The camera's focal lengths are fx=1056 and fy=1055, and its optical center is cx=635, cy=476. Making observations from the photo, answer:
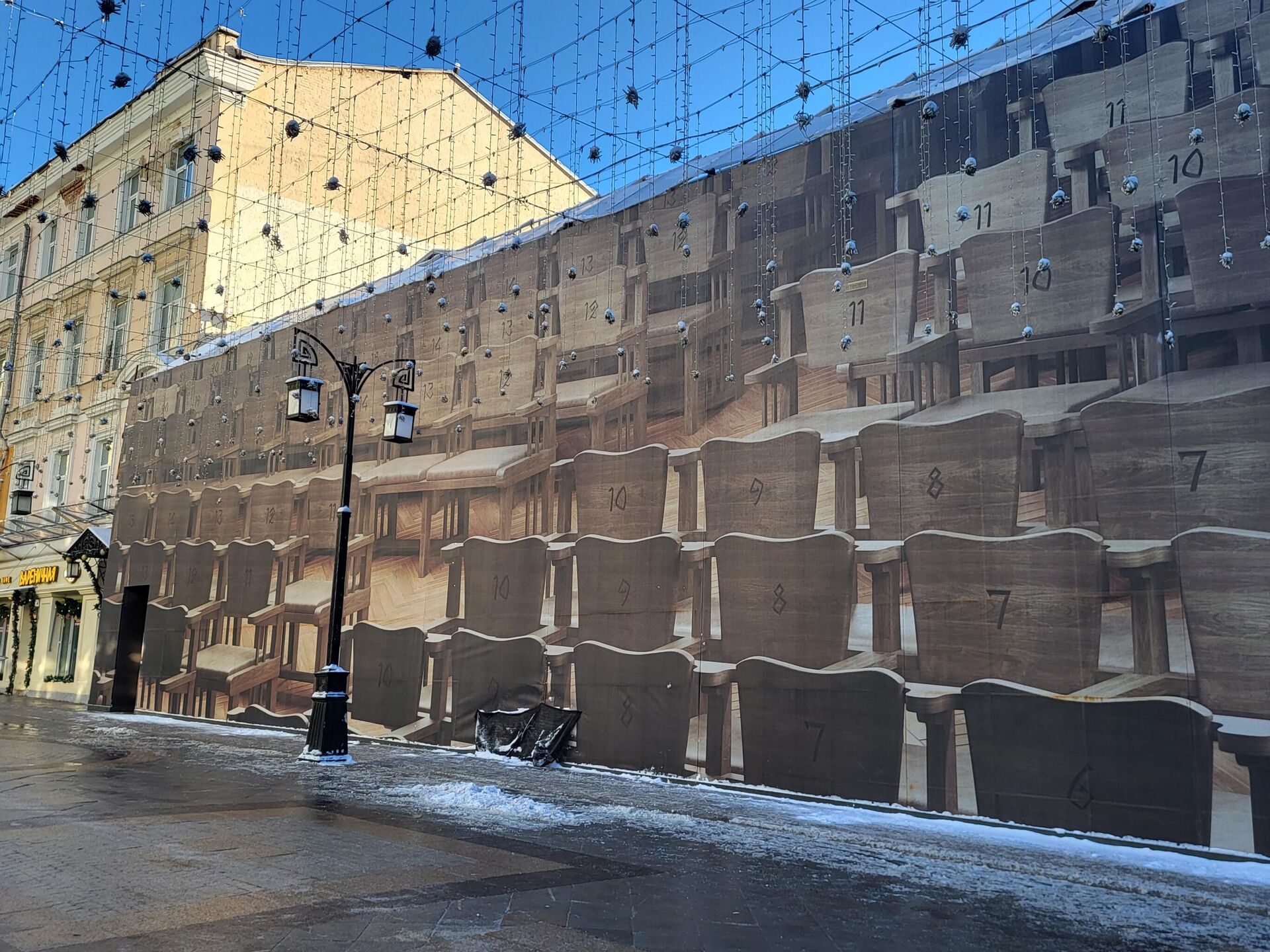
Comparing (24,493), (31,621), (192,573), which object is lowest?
(31,621)

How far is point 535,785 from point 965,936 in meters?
6.59

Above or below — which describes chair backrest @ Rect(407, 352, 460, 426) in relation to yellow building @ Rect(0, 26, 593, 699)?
below

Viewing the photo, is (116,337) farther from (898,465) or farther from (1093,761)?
(1093,761)

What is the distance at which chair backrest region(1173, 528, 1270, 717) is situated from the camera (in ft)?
27.1

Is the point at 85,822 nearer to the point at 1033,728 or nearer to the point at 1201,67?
the point at 1033,728

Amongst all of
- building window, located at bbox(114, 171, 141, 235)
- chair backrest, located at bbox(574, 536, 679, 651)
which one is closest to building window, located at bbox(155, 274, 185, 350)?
building window, located at bbox(114, 171, 141, 235)

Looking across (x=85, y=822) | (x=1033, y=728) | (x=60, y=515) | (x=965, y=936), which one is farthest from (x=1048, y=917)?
(x=60, y=515)

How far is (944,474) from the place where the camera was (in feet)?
34.0

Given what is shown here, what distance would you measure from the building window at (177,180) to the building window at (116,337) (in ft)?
9.54

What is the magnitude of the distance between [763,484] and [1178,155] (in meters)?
5.14

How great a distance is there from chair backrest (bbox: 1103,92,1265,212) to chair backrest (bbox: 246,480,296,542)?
48.0 ft

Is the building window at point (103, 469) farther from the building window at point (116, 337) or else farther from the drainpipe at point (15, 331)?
the drainpipe at point (15, 331)

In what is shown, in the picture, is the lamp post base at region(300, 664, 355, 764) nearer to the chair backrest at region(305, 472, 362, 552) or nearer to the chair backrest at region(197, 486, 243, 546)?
the chair backrest at region(305, 472, 362, 552)

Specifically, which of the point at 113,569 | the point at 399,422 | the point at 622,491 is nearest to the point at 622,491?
the point at 622,491
